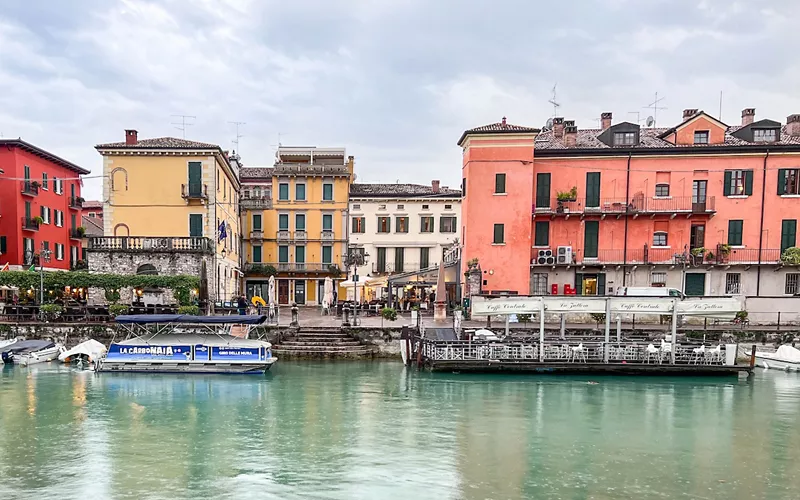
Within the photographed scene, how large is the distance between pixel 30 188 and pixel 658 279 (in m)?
42.3

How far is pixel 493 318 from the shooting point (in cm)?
2922

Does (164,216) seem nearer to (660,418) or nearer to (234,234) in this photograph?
A: (234,234)

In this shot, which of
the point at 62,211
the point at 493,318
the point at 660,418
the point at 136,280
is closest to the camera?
the point at 660,418

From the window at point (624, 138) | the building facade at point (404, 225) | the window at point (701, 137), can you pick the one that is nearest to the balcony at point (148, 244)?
the building facade at point (404, 225)

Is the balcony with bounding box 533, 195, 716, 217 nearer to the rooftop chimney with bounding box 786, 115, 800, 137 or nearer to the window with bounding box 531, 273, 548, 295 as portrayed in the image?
the window with bounding box 531, 273, 548, 295

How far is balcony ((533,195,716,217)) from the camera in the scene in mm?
30156

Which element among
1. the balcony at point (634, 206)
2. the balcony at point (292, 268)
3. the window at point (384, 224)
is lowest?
the balcony at point (292, 268)

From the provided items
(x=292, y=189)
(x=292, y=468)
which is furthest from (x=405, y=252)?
(x=292, y=468)

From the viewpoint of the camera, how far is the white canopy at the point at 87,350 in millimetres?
22750

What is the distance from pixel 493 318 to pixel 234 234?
73.5 feet

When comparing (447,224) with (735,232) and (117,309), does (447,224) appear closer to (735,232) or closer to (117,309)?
(735,232)

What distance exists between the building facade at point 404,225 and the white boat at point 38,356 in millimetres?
24308

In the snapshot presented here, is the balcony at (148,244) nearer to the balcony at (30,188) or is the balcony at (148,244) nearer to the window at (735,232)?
the balcony at (30,188)

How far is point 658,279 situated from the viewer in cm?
3083
